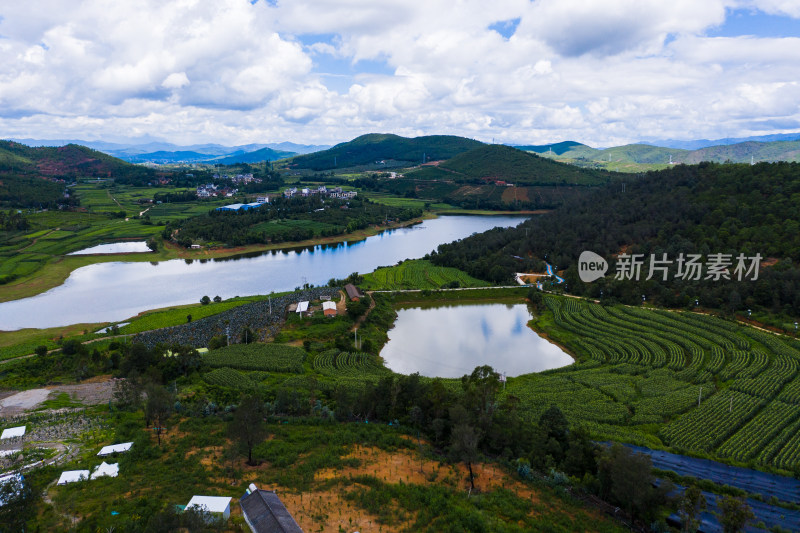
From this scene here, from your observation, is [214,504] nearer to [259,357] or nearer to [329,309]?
Answer: [259,357]

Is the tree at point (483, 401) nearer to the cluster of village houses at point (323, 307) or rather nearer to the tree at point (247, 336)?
the tree at point (247, 336)

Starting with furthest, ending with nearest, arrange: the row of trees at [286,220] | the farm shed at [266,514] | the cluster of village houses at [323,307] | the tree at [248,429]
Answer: the row of trees at [286,220] → the cluster of village houses at [323,307] → the tree at [248,429] → the farm shed at [266,514]

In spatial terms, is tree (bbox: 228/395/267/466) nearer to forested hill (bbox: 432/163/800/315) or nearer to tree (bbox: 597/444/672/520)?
tree (bbox: 597/444/672/520)

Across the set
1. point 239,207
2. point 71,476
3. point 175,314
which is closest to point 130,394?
point 71,476

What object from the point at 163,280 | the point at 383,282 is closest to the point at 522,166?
the point at 383,282

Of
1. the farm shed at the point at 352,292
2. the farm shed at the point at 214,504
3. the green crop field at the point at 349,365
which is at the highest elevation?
the farm shed at the point at 352,292

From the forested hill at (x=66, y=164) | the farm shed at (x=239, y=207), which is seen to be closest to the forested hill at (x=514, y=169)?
the farm shed at (x=239, y=207)
